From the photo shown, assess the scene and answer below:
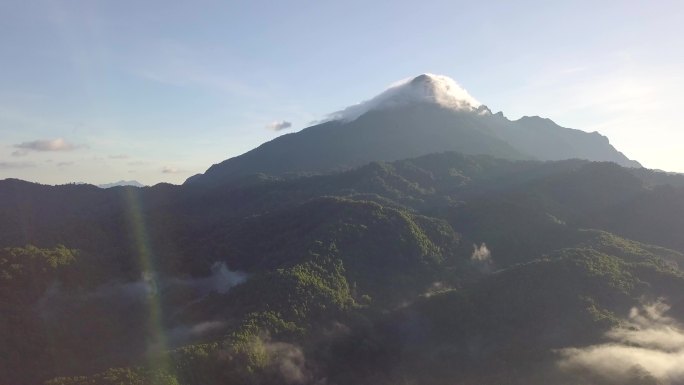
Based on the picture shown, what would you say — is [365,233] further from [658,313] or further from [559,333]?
[658,313]

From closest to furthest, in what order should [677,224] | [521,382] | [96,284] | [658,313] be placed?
1. [521,382]
2. [658,313]
3. [96,284]
4. [677,224]

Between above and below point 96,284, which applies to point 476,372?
below

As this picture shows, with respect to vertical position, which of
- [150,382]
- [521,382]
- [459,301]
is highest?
[150,382]

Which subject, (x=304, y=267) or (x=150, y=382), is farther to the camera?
(x=304, y=267)

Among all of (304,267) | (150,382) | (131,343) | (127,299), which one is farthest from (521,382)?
(127,299)

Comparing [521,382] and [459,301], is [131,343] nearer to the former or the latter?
[459,301]

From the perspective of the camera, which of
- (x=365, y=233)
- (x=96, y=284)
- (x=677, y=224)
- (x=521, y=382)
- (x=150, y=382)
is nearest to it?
(x=150, y=382)
